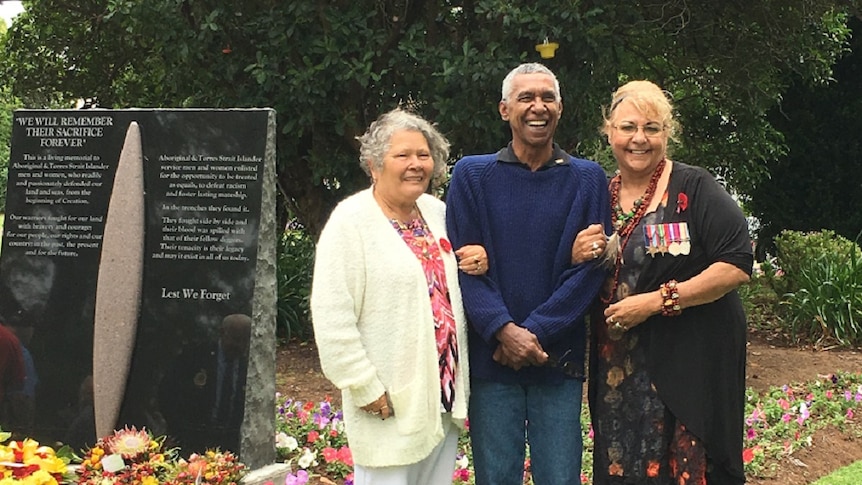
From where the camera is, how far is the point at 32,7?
9.76 metres

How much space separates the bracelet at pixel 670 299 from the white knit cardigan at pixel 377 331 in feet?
2.64

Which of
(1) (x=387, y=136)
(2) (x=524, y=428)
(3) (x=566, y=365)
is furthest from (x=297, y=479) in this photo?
(1) (x=387, y=136)

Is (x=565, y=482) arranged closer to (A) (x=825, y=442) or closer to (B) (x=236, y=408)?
(B) (x=236, y=408)

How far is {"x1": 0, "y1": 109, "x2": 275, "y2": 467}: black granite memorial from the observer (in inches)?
176

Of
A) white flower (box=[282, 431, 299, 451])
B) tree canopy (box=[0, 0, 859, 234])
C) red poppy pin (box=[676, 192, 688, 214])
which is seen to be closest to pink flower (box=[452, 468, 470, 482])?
white flower (box=[282, 431, 299, 451])

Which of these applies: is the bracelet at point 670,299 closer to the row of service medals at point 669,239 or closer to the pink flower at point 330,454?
the row of service medals at point 669,239

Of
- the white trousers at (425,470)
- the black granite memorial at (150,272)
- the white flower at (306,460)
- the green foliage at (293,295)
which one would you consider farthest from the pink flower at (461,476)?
the green foliage at (293,295)

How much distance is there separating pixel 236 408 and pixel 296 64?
358cm

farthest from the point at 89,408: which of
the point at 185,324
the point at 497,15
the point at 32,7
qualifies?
the point at 32,7

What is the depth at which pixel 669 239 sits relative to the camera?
3223 millimetres

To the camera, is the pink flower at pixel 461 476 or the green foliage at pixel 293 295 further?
the green foliage at pixel 293 295

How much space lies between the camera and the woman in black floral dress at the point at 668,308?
10.5ft

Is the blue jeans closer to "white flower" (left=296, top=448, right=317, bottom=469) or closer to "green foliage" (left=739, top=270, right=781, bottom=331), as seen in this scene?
"white flower" (left=296, top=448, right=317, bottom=469)

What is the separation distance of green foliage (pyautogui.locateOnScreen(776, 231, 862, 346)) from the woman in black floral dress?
21.2ft
